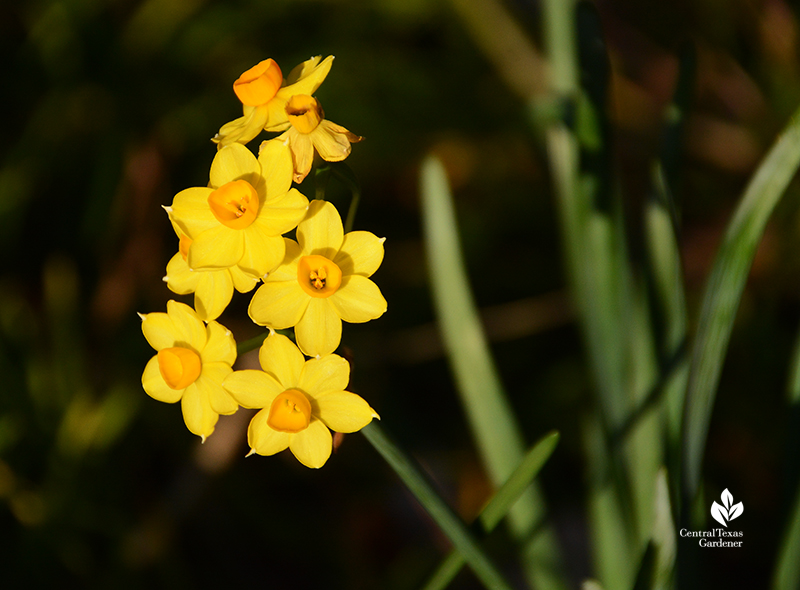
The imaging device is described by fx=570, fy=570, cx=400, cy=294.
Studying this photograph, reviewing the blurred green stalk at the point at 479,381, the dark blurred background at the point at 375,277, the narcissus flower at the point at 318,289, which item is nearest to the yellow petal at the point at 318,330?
the narcissus flower at the point at 318,289

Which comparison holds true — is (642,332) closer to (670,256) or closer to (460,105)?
(670,256)

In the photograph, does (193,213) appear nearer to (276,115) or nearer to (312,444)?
(276,115)

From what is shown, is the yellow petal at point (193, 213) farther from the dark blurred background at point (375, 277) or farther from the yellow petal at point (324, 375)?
the dark blurred background at point (375, 277)

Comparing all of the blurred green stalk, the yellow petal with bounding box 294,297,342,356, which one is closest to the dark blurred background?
the blurred green stalk

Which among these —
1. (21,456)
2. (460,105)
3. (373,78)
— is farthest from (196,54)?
(21,456)

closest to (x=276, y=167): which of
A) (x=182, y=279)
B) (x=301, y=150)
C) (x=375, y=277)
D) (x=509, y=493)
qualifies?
(x=301, y=150)

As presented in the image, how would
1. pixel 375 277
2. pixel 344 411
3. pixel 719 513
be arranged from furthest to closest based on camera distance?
pixel 375 277, pixel 719 513, pixel 344 411
